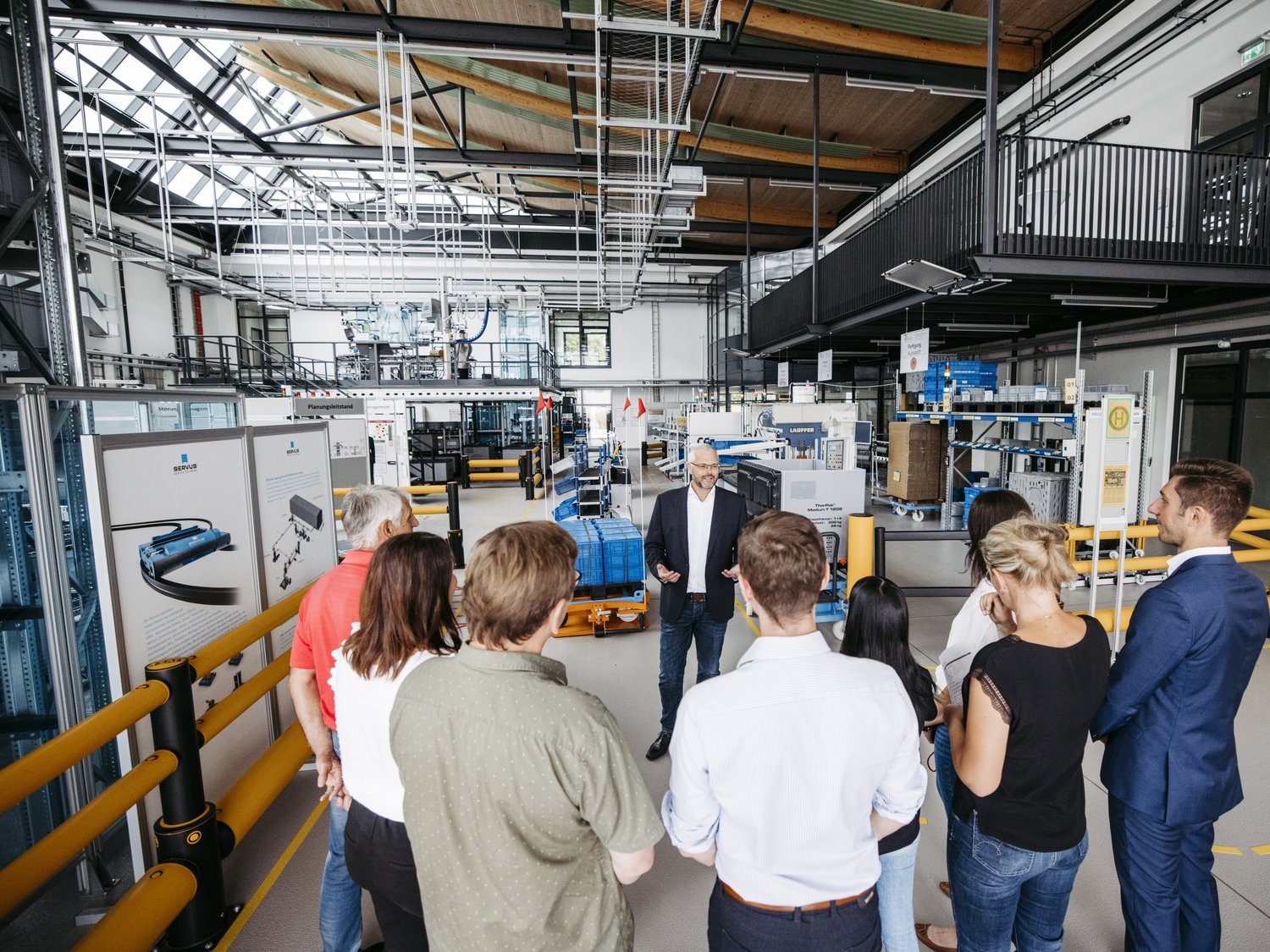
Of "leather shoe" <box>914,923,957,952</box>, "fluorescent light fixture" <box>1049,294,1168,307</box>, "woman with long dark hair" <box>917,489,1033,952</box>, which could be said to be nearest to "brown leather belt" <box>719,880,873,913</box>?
"woman with long dark hair" <box>917,489,1033,952</box>

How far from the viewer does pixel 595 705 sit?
1317 millimetres

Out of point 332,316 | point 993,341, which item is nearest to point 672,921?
point 993,341

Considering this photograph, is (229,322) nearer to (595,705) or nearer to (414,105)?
(414,105)

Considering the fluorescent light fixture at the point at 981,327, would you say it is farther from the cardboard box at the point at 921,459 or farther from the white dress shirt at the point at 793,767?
the white dress shirt at the point at 793,767

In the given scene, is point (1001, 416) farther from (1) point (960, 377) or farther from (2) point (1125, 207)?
(2) point (1125, 207)

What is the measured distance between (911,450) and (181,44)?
18572 millimetres

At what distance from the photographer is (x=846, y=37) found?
8492 millimetres

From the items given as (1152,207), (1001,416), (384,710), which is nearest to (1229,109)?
(1152,207)

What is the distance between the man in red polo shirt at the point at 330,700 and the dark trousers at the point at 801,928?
151 centimetres

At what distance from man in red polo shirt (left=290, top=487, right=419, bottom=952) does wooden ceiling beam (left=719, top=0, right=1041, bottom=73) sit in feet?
30.0

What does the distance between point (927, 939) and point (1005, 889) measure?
37.1 inches

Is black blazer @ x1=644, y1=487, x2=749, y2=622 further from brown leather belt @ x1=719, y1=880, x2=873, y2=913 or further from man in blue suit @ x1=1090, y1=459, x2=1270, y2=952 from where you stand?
brown leather belt @ x1=719, y1=880, x2=873, y2=913

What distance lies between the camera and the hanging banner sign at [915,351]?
855 centimetres

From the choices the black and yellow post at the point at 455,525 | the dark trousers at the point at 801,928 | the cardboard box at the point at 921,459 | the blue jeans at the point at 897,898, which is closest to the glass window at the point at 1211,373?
the cardboard box at the point at 921,459
